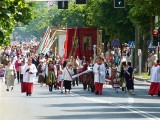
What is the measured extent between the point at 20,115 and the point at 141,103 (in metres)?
7.64

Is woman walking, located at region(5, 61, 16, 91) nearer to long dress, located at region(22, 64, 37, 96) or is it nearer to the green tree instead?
long dress, located at region(22, 64, 37, 96)

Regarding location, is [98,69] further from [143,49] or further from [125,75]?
[143,49]

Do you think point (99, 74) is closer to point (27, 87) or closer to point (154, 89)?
point (154, 89)

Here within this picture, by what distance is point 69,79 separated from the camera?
45.0 m

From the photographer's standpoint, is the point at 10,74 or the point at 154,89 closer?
the point at 154,89

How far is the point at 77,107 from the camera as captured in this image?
110ft

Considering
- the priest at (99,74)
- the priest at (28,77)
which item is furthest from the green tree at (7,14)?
the priest at (99,74)

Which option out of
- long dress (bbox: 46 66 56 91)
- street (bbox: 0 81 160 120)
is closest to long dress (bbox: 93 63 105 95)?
street (bbox: 0 81 160 120)

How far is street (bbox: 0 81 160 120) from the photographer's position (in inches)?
1140

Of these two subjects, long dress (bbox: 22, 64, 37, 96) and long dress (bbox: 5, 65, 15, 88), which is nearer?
long dress (bbox: 22, 64, 37, 96)

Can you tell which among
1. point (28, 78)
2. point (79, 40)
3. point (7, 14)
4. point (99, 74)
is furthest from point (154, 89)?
point (7, 14)

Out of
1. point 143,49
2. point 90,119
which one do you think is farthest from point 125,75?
point 143,49

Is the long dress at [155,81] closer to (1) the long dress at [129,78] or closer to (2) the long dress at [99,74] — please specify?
(1) the long dress at [129,78]

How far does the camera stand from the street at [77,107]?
28962mm
